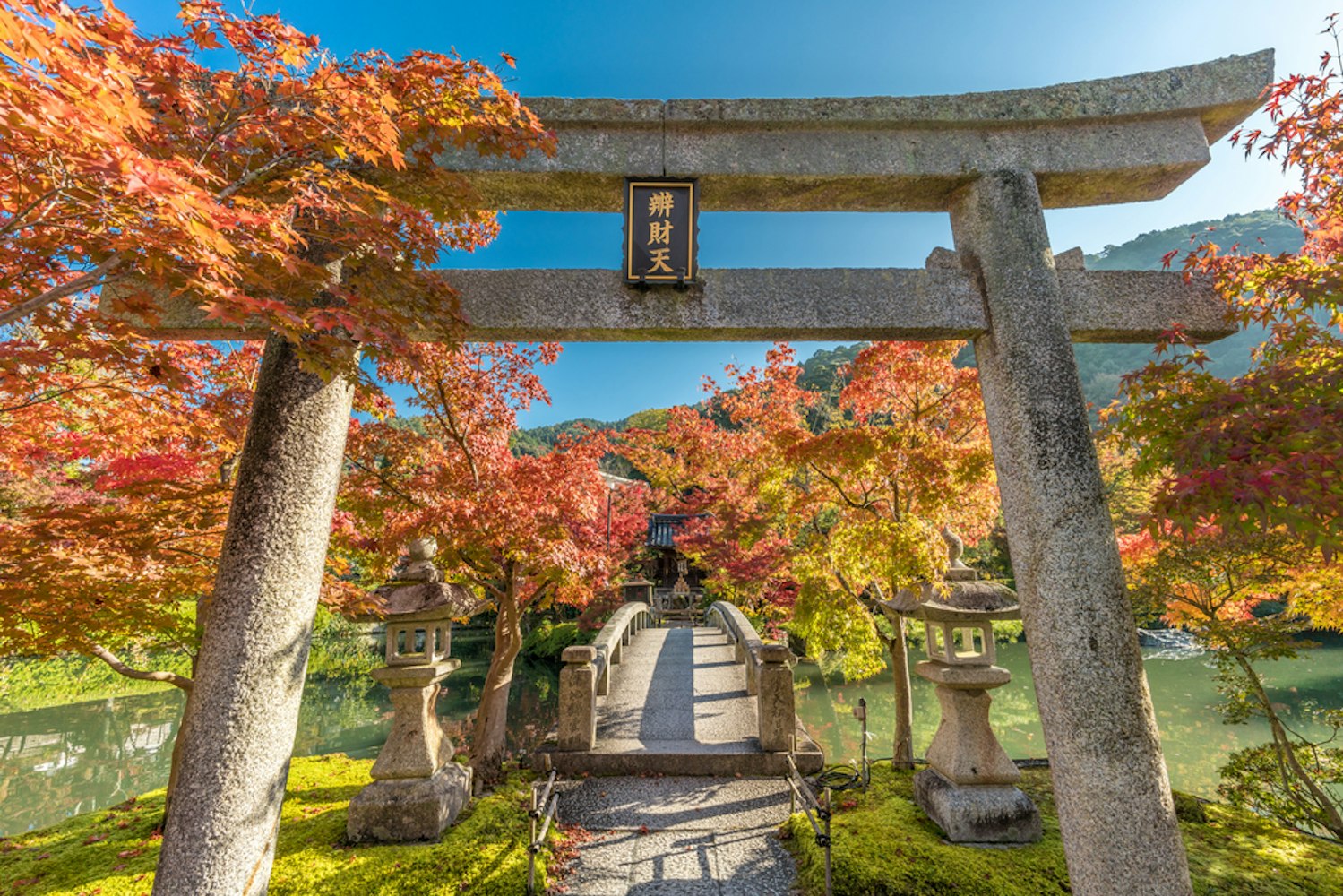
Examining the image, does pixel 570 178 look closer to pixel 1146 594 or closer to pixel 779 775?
pixel 779 775

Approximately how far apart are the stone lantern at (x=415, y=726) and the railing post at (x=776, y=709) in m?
2.97

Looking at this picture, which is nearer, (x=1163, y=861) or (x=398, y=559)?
(x=1163, y=861)

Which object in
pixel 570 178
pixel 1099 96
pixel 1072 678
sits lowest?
pixel 1072 678

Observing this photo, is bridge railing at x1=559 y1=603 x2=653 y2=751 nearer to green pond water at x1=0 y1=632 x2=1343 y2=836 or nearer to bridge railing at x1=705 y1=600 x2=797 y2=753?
bridge railing at x1=705 y1=600 x2=797 y2=753

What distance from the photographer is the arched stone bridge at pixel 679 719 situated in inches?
223

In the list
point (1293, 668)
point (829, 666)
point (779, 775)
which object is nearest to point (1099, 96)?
point (779, 775)

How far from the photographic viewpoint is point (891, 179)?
374 cm

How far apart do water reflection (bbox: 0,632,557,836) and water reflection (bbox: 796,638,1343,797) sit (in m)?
7.04

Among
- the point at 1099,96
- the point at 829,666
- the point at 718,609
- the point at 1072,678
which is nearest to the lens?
the point at 1072,678

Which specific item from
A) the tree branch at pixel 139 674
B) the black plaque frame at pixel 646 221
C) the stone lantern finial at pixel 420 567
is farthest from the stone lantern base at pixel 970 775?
the tree branch at pixel 139 674

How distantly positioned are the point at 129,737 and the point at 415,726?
1359 cm

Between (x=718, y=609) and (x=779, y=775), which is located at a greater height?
(x=718, y=609)

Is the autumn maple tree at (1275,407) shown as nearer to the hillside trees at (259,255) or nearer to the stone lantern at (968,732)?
the stone lantern at (968,732)

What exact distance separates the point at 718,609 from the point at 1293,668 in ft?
59.5
